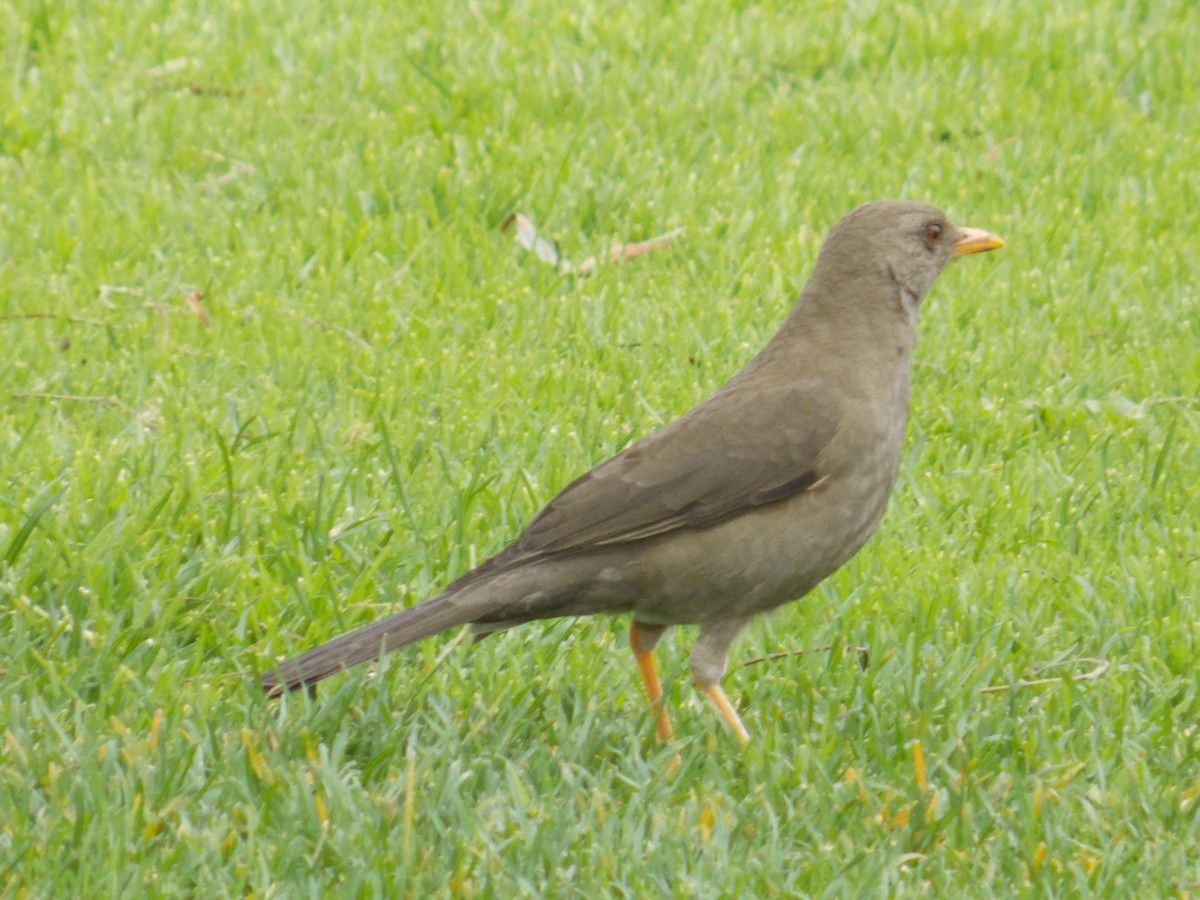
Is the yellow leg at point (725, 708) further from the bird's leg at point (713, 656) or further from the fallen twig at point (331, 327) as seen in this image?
the fallen twig at point (331, 327)

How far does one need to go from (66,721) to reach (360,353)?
103 inches

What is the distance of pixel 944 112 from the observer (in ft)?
29.6

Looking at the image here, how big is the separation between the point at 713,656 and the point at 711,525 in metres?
0.35

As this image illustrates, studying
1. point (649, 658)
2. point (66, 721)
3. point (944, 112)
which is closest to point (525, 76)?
point (944, 112)

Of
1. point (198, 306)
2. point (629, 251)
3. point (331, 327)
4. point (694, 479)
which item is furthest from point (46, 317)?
point (694, 479)

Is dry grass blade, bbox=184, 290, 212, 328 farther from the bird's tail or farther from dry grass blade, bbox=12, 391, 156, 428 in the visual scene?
the bird's tail

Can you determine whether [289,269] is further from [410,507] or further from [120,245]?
[410,507]

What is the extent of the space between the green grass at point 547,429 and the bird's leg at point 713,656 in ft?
0.20

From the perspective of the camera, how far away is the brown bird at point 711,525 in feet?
15.5

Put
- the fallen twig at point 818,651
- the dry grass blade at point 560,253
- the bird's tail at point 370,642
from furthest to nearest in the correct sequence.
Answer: the dry grass blade at point 560,253 → the fallen twig at point 818,651 → the bird's tail at point 370,642

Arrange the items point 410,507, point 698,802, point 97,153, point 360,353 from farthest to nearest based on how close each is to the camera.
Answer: point 97,153
point 360,353
point 410,507
point 698,802

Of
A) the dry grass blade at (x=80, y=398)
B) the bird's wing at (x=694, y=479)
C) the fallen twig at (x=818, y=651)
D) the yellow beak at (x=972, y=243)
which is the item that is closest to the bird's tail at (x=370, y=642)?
the bird's wing at (x=694, y=479)

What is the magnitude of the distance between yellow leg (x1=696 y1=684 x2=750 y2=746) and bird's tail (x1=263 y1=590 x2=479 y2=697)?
0.67 meters

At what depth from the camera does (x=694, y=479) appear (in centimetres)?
488
